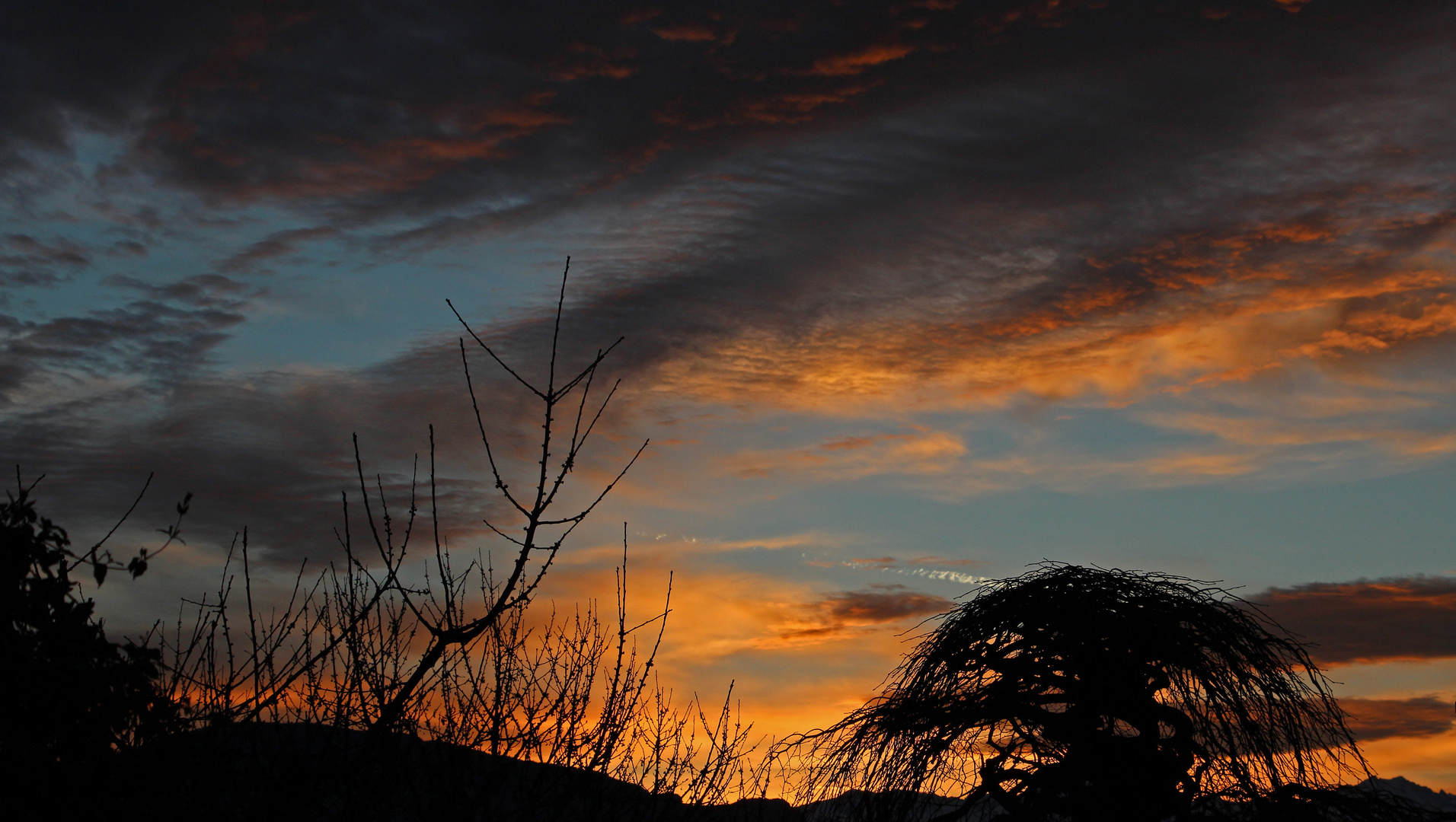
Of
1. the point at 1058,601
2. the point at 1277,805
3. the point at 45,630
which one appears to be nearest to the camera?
the point at 45,630

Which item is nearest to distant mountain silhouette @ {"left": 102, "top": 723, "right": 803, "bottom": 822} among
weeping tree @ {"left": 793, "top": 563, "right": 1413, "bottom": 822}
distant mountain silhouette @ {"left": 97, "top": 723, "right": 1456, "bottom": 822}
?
distant mountain silhouette @ {"left": 97, "top": 723, "right": 1456, "bottom": 822}

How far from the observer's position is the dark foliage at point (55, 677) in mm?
4535

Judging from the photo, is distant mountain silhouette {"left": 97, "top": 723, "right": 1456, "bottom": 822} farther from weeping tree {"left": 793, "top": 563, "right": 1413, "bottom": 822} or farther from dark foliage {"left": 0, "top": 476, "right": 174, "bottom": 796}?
weeping tree {"left": 793, "top": 563, "right": 1413, "bottom": 822}

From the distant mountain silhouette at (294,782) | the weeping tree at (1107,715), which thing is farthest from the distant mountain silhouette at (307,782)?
the weeping tree at (1107,715)

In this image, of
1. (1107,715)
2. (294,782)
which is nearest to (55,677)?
(294,782)

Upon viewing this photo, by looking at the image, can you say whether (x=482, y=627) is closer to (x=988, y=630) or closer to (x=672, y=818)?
(x=672, y=818)

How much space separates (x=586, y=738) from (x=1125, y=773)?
6.74 meters

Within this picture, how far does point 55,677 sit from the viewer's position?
15.5ft

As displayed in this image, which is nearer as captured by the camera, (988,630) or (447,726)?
(447,726)

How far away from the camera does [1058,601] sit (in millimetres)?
11531

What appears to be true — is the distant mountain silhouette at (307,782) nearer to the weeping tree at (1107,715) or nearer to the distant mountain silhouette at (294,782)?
the distant mountain silhouette at (294,782)

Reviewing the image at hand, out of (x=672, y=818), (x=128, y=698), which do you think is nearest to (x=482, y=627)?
(x=128, y=698)

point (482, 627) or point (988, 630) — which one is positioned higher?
point (988, 630)

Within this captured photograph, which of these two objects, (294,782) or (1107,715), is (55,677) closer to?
(294,782)
